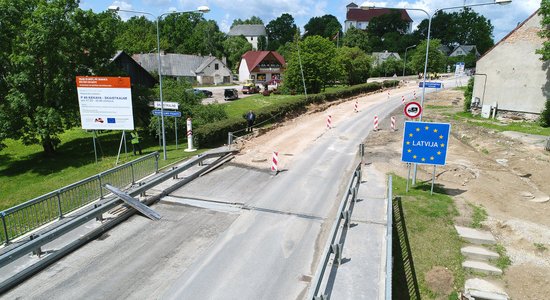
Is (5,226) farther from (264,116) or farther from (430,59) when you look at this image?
(430,59)

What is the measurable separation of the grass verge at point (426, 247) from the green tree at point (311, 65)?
39501mm

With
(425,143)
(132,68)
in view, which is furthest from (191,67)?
(425,143)

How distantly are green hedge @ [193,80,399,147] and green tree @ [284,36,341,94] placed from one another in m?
4.90

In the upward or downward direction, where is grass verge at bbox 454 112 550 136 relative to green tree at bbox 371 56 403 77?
downward

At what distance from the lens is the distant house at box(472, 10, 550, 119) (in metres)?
30.1

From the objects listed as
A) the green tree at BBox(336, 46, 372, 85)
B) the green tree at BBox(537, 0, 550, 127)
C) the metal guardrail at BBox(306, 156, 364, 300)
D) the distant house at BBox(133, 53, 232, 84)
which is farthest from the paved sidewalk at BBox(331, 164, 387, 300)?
the distant house at BBox(133, 53, 232, 84)

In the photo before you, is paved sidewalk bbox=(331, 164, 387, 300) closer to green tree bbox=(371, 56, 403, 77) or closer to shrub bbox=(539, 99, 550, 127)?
shrub bbox=(539, 99, 550, 127)

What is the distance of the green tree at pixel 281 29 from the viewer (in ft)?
490

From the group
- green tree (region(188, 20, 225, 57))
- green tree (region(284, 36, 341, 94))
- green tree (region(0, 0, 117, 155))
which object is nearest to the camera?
green tree (region(0, 0, 117, 155))

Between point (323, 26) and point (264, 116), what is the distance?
119 m

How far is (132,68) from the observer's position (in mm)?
33188

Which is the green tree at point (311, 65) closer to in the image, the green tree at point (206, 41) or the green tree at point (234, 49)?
the green tree at point (206, 41)

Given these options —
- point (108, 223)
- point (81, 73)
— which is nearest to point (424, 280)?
point (108, 223)

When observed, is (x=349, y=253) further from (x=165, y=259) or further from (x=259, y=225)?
(x=165, y=259)
